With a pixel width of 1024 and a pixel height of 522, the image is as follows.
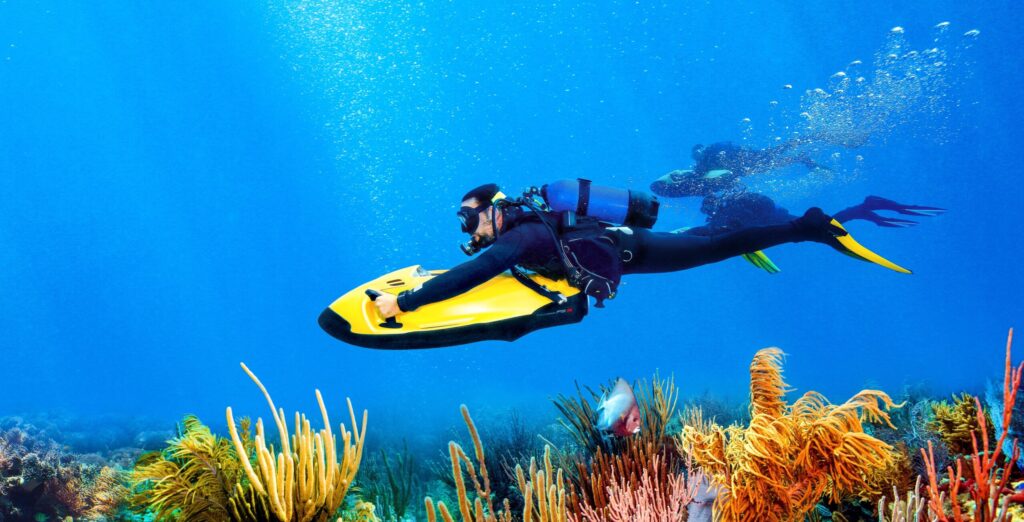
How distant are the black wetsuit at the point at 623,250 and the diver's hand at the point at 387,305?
2.2 inches

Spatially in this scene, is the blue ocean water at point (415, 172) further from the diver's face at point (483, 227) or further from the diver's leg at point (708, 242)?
the diver's face at point (483, 227)

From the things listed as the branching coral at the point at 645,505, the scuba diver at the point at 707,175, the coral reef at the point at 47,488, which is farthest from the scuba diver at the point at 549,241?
the scuba diver at the point at 707,175

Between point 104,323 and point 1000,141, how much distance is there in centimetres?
12516

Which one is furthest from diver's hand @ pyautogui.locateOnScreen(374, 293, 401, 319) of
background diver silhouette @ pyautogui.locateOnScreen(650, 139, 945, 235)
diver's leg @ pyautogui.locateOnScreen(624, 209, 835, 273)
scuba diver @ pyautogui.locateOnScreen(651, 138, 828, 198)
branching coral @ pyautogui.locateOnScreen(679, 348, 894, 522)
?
scuba diver @ pyautogui.locateOnScreen(651, 138, 828, 198)

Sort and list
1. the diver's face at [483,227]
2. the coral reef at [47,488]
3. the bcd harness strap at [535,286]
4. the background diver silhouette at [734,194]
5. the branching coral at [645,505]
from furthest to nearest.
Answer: the background diver silhouette at [734,194]
the coral reef at [47,488]
the diver's face at [483,227]
the bcd harness strap at [535,286]
the branching coral at [645,505]

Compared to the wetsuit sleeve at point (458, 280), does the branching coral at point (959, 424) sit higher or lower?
lower

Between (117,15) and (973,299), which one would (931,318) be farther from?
(117,15)

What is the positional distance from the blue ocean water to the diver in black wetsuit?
48.3 ft

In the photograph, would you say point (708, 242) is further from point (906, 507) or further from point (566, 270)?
point (906, 507)

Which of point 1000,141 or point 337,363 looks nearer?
point 1000,141

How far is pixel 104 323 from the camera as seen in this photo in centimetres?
8444

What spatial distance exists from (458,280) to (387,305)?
62 centimetres

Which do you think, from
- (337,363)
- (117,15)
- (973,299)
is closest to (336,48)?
(117,15)

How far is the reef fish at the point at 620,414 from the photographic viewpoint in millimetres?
3918
